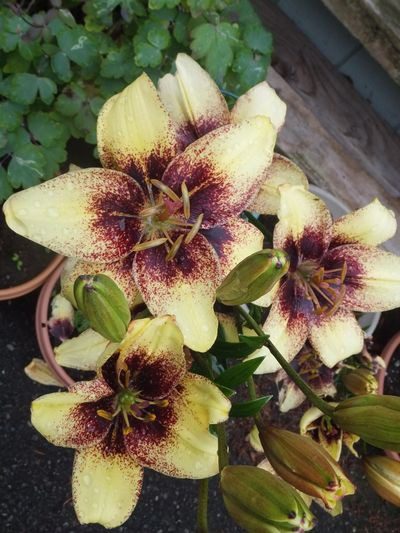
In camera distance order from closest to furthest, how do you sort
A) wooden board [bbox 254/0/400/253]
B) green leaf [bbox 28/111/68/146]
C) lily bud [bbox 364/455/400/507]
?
1. lily bud [bbox 364/455/400/507]
2. green leaf [bbox 28/111/68/146]
3. wooden board [bbox 254/0/400/253]

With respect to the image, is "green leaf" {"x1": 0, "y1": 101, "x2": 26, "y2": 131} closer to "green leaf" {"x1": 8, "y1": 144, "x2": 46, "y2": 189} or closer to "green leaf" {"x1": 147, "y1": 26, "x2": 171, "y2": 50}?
"green leaf" {"x1": 8, "y1": 144, "x2": 46, "y2": 189}

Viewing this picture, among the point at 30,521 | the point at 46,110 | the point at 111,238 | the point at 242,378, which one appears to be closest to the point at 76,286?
the point at 111,238

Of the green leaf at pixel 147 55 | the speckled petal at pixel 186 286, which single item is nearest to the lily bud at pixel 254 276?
the speckled petal at pixel 186 286

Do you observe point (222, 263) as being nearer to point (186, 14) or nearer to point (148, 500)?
point (186, 14)

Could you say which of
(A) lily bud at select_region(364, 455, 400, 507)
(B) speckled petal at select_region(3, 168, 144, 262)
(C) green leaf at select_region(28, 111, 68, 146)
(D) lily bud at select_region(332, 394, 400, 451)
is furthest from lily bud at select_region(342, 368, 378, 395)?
(C) green leaf at select_region(28, 111, 68, 146)

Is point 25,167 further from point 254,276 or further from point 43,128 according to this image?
point 254,276

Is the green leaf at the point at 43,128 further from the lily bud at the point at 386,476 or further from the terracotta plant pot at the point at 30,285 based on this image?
the lily bud at the point at 386,476
